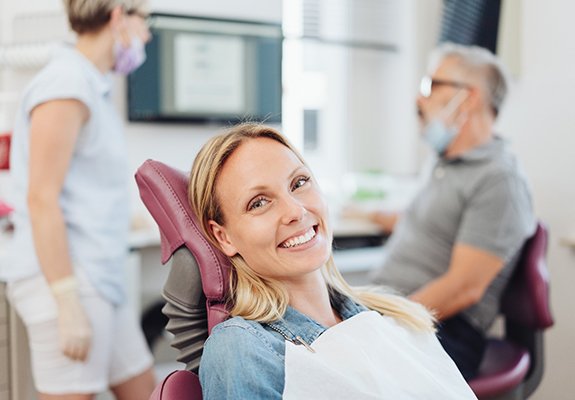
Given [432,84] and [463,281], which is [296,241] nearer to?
[463,281]

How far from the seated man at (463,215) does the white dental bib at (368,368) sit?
22.9 inches

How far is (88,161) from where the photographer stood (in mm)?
1354

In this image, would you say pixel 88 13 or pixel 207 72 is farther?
pixel 207 72

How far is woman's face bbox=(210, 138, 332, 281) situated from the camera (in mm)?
1017

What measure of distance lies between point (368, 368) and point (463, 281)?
2.68ft

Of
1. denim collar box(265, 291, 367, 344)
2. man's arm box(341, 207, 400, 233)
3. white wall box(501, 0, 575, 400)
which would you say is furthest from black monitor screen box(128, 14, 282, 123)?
denim collar box(265, 291, 367, 344)

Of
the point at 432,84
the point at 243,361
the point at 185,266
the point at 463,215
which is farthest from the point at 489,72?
the point at 243,361

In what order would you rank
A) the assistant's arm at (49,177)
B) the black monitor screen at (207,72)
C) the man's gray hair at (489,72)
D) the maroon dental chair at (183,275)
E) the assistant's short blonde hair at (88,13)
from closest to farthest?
the maroon dental chair at (183,275), the assistant's arm at (49,177), the assistant's short blonde hair at (88,13), the man's gray hair at (489,72), the black monitor screen at (207,72)

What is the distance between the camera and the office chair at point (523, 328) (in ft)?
5.20

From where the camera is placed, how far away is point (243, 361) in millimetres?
885

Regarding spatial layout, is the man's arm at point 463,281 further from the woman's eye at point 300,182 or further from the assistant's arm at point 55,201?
the assistant's arm at point 55,201

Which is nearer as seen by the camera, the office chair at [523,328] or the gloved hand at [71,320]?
the gloved hand at [71,320]

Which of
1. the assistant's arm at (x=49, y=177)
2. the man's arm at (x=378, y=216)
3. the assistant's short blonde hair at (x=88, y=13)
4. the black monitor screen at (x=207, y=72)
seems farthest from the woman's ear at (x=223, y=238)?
the man's arm at (x=378, y=216)

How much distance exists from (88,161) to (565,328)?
118 cm
